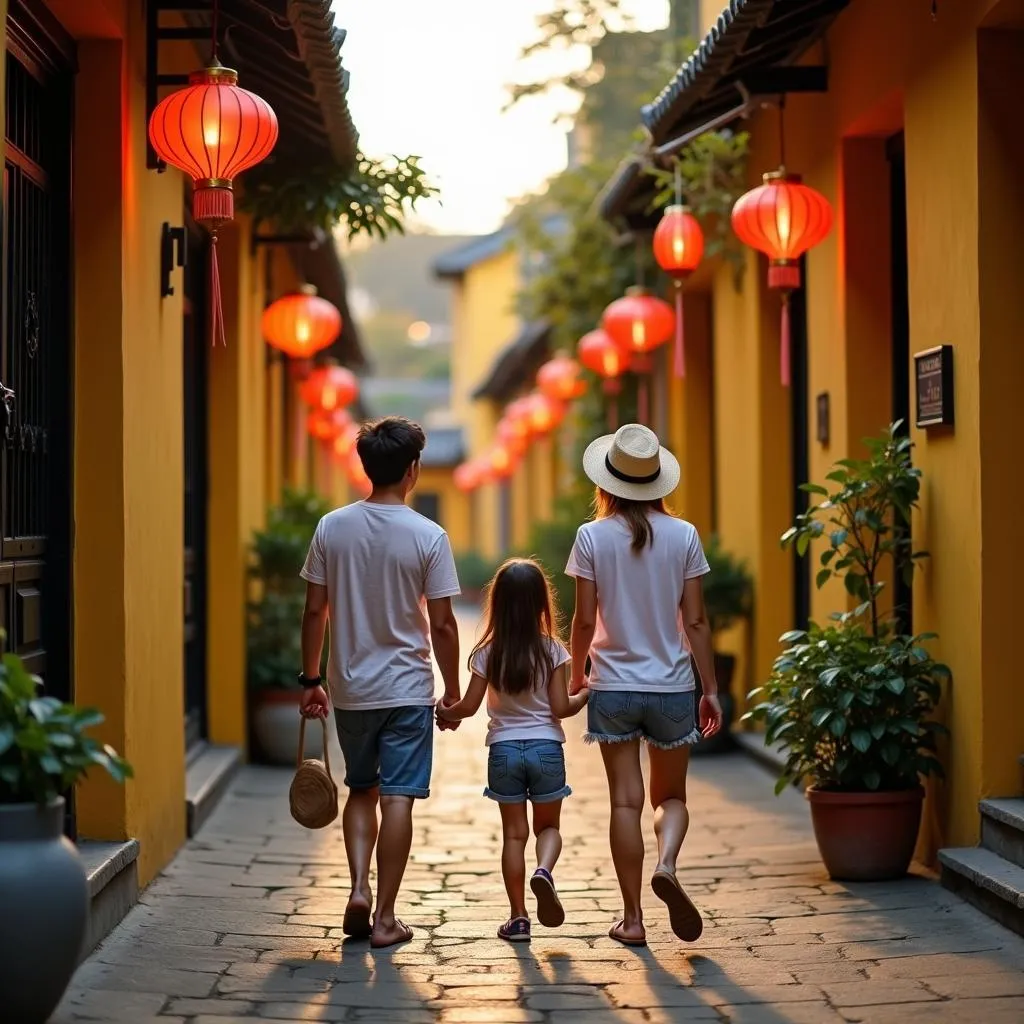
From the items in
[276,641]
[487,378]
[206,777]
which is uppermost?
[487,378]

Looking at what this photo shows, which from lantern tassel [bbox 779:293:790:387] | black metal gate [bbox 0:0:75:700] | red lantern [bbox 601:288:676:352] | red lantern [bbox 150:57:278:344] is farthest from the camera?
red lantern [bbox 601:288:676:352]

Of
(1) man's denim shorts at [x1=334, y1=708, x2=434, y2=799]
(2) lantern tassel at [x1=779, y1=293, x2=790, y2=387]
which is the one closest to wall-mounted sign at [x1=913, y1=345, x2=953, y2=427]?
(2) lantern tassel at [x1=779, y1=293, x2=790, y2=387]

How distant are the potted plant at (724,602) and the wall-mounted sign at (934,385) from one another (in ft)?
13.4

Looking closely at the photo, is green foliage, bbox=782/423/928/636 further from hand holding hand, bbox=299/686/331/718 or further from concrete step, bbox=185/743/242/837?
concrete step, bbox=185/743/242/837

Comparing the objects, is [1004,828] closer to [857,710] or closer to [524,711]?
[857,710]

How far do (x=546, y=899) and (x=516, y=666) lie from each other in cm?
81

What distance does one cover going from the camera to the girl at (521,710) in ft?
19.3

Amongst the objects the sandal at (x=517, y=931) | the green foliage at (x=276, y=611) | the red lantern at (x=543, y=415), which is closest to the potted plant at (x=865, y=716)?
the sandal at (x=517, y=931)

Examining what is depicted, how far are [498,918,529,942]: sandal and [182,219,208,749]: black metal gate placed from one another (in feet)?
13.9

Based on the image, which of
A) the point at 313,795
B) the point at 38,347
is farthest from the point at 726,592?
the point at 38,347

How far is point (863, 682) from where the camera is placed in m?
6.71

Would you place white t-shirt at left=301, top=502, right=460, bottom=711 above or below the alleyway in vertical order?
above

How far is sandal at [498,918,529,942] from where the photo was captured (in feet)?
19.5

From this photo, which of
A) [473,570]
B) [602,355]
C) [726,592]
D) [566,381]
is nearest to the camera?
[726,592]
